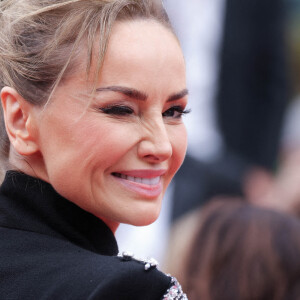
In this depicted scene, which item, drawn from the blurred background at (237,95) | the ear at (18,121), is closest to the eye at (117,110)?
the ear at (18,121)

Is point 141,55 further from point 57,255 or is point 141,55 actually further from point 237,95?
point 237,95

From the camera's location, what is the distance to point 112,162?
203cm

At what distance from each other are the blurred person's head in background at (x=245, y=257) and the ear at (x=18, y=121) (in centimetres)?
111

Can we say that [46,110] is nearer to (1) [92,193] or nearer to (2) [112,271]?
(1) [92,193]

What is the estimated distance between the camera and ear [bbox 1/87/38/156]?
2.07m

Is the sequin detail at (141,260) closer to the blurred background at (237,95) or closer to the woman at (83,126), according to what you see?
the woman at (83,126)

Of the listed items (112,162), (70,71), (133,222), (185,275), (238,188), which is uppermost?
(70,71)

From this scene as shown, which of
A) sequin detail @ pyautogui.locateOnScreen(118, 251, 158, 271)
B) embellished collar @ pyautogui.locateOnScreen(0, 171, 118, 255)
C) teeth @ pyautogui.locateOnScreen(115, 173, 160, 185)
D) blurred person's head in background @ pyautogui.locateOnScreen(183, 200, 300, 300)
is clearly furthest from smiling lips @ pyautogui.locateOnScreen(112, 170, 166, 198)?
blurred person's head in background @ pyautogui.locateOnScreen(183, 200, 300, 300)

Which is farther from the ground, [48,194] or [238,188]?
[48,194]

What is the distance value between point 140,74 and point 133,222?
43 centimetres

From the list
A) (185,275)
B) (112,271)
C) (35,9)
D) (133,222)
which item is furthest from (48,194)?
(185,275)

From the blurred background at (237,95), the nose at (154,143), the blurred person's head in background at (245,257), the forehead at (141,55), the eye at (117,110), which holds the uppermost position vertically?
the forehead at (141,55)

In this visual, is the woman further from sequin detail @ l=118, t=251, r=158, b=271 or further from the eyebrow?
sequin detail @ l=118, t=251, r=158, b=271

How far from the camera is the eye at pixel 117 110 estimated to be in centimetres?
204
